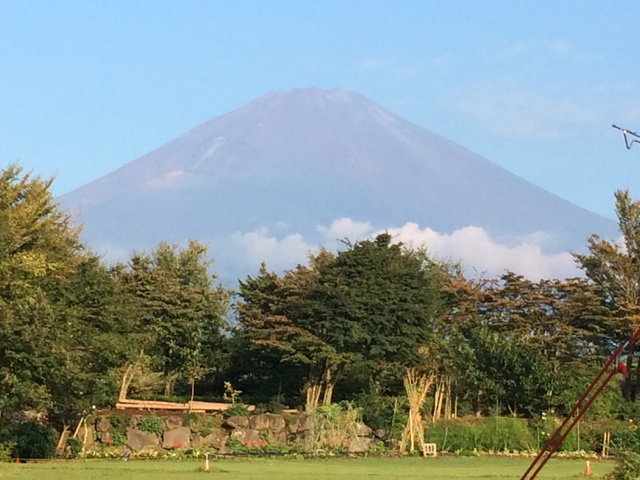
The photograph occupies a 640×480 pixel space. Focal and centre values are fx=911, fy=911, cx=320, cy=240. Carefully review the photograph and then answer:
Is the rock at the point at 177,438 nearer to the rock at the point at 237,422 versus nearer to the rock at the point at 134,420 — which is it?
the rock at the point at 134,420

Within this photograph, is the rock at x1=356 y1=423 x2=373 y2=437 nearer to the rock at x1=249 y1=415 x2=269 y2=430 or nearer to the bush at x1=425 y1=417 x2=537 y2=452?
the bush at x1=425 y1=417 x2=537 y2=452

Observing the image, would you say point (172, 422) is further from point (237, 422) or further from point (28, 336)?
point (28, 336)

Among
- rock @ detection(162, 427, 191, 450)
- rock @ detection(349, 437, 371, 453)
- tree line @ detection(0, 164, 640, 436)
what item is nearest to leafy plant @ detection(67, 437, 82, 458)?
tree line @ detection(0, 164, 640, 436)

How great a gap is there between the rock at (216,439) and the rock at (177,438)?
0.53 meters

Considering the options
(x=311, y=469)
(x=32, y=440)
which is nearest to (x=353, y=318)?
(x=311, y=469)

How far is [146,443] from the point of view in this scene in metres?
27.0

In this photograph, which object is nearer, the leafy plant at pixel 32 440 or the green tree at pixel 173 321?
the leafy plant at pixel 32 440

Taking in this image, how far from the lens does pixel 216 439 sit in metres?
28.3

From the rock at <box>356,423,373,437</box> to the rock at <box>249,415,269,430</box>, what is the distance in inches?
117

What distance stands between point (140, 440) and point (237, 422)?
3.36 meters

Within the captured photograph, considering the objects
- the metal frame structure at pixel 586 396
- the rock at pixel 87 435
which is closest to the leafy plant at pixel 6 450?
the rock at pixel 87 435

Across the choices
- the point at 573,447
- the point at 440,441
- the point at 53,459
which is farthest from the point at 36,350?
the point at 573,447

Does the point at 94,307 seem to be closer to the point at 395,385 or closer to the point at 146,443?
the point at 146,443

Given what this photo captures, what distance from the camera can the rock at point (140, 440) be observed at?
26.8 m
